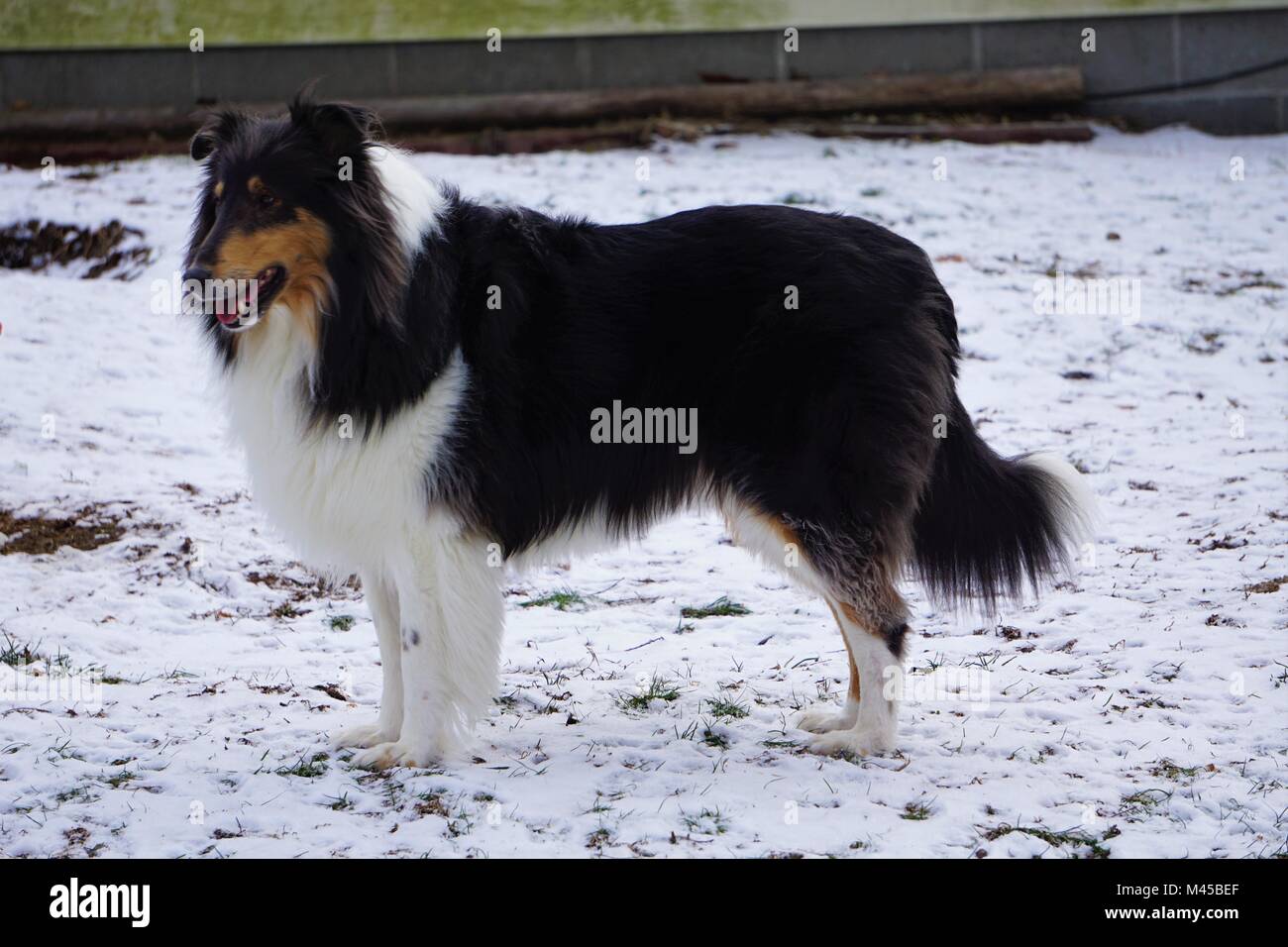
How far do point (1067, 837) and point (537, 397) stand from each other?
202 centimetres

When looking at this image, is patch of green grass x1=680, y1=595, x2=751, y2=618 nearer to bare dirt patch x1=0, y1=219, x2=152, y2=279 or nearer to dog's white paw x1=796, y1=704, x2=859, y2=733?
dog's white paw x1=796, y1=704, x2=859, y2=733

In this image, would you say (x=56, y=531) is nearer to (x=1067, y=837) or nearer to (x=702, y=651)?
(x=702, y=651)

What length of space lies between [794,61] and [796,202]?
2357 millimetres

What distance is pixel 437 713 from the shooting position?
3986mm

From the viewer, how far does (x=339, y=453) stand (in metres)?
3.93

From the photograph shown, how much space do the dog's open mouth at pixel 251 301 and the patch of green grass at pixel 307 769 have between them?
1357 millimetres

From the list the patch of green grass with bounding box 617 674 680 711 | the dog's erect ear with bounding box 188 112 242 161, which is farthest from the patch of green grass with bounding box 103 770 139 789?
the dog's erect ear with bounding box 188 112 242 161

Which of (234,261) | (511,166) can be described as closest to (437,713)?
(234,261)

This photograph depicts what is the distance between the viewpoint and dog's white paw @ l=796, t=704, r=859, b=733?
4.24 meters
